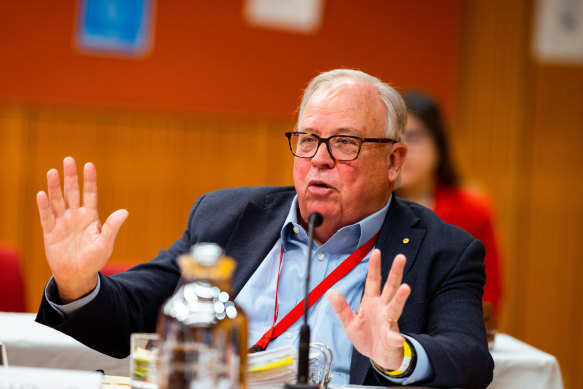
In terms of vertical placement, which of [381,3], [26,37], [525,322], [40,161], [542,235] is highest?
[381,3]

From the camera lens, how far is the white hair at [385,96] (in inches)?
93.6

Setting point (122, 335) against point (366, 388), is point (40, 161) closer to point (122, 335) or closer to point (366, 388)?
point (122, 335)

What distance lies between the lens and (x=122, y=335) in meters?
2.11

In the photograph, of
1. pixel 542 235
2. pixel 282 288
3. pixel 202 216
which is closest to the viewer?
pixel 282 288

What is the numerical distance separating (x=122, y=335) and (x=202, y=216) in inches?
20.7

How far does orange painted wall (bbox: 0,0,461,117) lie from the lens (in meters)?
4.77

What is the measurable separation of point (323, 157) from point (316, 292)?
427 mm

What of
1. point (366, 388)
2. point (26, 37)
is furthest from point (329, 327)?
point (26, 37)

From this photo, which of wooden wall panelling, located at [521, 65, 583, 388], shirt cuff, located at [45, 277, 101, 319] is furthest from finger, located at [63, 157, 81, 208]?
wooden wall panelling, located at [521, 65, 583, 388]

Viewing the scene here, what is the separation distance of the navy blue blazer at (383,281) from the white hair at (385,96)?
0.25m

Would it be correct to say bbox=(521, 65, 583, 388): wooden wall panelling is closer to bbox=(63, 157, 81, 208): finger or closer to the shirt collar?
the shirt collar

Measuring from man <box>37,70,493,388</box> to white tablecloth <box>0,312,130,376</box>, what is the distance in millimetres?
321

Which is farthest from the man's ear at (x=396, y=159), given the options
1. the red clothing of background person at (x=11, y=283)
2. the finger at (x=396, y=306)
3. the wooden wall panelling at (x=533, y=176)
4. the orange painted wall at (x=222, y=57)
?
the wooden wall panelling at (x=533, y=176)

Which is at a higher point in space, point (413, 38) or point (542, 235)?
point (413, 38)
